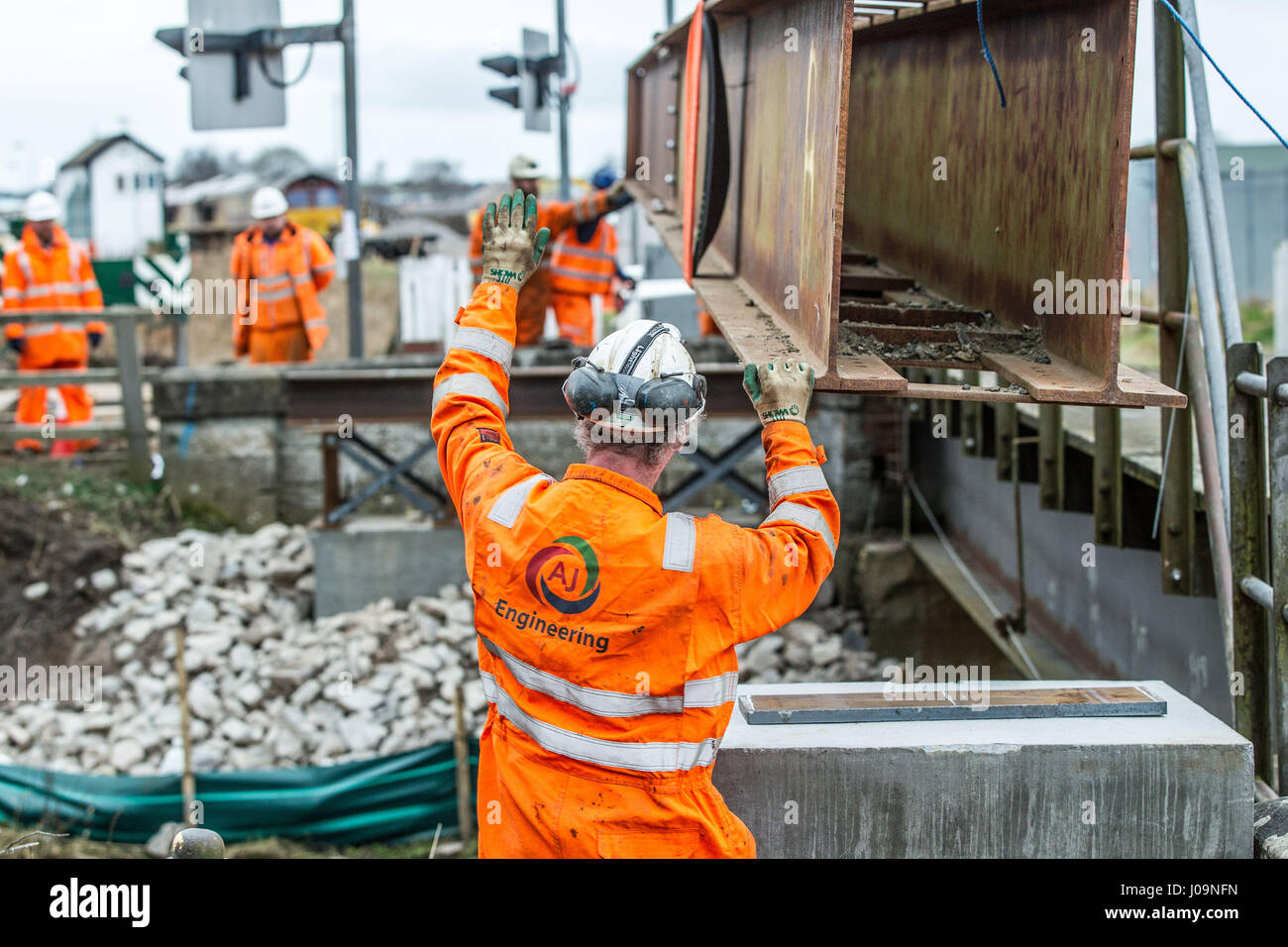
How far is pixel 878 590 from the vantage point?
980 cm

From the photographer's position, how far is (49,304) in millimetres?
11688

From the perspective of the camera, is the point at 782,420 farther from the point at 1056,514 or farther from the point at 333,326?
the point at 333,326

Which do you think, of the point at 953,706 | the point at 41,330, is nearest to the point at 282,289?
the point at 41,330

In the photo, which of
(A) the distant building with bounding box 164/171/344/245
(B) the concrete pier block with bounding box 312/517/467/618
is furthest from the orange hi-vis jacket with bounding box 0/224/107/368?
(A) the distant building with bounding box 164/171/344/245

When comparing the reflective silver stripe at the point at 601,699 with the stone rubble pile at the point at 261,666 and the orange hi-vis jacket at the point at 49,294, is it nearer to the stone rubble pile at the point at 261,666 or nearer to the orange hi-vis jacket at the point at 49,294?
the stone rubble pile at the point at 261,666

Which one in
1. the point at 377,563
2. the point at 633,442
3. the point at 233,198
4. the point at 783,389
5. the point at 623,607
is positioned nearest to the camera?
the point at 623,607

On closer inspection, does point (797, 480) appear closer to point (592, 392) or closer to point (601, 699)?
point (592, 392)

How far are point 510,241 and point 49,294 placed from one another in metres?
9.64

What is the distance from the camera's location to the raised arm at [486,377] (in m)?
3.07

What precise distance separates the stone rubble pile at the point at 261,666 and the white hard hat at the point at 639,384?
6.01 m

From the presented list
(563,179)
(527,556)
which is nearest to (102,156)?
(563,179)

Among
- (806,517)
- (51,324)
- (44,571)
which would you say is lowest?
(44,571)

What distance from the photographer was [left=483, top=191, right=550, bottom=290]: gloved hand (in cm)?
355
